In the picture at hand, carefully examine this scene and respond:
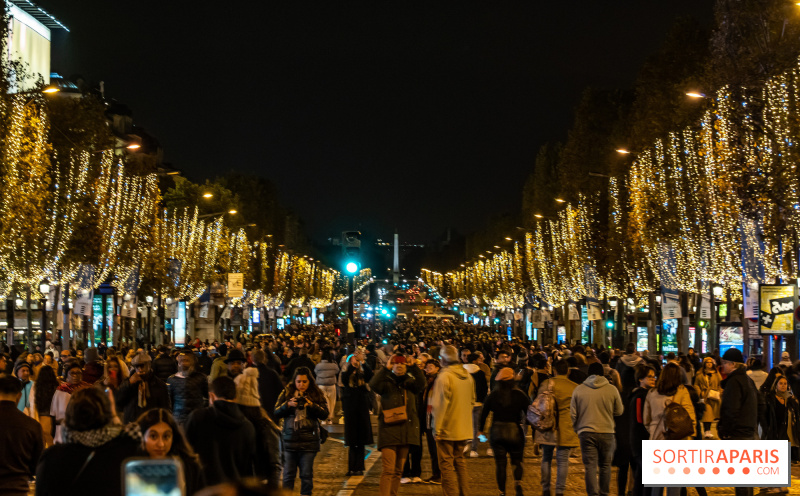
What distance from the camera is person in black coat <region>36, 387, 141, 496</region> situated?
6.89 metres

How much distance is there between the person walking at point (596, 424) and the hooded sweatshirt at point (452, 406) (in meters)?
1.21

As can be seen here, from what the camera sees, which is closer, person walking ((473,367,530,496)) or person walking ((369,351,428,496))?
person walking ((369,351,428,496))

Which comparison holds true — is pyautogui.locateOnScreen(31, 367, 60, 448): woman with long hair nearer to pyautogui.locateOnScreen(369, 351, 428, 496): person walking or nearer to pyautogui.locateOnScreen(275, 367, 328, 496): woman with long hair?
pyautogui.locateOnScreen(275, 367, 328, 496): woman with long hair

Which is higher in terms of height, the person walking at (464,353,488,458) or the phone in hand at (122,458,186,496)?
the phone in hand at (122,458,186,496)

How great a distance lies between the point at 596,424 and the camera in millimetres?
14016

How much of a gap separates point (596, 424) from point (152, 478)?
9656mm

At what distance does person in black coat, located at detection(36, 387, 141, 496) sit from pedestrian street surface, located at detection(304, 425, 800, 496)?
29.2ft

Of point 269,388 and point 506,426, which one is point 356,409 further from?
point 506,426

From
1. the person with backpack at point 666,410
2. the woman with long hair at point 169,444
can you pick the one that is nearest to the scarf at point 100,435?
the woman with long hair at point 169,444

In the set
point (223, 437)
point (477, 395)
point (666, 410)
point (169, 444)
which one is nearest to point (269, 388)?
point (477, 395)

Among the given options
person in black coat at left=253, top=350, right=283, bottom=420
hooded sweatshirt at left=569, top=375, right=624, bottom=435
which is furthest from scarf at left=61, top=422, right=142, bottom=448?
person in black coat at left=253, top=350, right=283, bottom=420

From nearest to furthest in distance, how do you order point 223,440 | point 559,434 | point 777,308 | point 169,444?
point 169,444
point 223,440
point 559,434
point 777,308

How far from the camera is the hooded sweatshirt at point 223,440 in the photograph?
363 inches

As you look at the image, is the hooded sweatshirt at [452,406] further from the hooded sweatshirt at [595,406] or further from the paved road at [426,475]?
Result: the paved road at [426,475]
